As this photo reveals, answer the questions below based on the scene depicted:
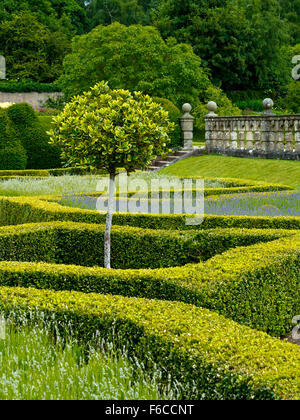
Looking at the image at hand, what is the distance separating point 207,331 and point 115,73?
25243mm

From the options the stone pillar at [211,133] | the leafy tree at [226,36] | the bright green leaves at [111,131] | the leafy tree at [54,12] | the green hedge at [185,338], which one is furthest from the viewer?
the leafy tree at [54,12]

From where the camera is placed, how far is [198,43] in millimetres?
42375

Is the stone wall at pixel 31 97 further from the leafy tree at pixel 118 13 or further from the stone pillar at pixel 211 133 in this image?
the stone pillar at pixel 211 133

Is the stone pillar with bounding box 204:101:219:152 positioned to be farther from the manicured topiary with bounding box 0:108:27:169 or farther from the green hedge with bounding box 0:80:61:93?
the green hedge with bounding box 0:80:61:93

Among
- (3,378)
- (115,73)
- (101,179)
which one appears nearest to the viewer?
(3,378)

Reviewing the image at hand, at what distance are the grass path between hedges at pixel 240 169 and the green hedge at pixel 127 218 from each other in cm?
793

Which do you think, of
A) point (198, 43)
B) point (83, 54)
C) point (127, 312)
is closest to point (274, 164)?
point (83, 54)

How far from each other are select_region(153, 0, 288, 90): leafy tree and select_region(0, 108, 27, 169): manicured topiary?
69.4 feet

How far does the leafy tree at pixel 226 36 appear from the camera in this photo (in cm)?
4234

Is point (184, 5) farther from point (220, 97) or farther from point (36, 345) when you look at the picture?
point (36, 345)

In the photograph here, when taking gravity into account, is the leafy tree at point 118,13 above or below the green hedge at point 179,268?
above

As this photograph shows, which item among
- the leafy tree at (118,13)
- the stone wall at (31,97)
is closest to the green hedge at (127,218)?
the stone wall at (31,97)

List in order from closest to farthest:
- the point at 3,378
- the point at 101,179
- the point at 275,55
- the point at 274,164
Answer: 1. the point at 3,378
2. the point at 101,179
3. the point at 274,164
4. the point at 275,55

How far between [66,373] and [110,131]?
3.95m
